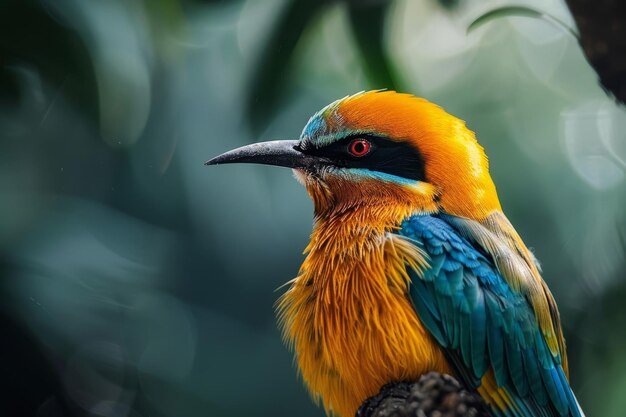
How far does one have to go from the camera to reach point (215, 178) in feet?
7.01

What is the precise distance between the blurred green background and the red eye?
2.09 ft

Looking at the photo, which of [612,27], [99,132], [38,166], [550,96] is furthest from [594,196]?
[38,166]

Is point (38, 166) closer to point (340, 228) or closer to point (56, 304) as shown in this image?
point (56, 304)

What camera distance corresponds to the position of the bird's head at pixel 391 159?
4.51ft

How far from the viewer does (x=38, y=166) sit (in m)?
2.04

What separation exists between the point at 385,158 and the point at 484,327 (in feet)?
1.12

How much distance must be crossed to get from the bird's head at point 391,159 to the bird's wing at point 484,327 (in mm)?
90

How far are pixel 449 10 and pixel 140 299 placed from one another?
43.2 inches

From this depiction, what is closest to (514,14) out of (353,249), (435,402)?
(353,249)

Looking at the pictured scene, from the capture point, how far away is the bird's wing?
49.1 inches

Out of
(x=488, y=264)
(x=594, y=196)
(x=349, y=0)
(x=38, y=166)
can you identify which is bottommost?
(x=594, y=196)

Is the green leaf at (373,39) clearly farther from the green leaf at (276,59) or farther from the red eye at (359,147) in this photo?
the red eye at (359,147)

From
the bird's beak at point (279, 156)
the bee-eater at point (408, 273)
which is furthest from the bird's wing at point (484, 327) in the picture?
the bird's beak at point (279, 156)

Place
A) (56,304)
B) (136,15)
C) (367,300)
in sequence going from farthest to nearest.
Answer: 1. (136,15)
2. (56,304)
3. (367,300)
